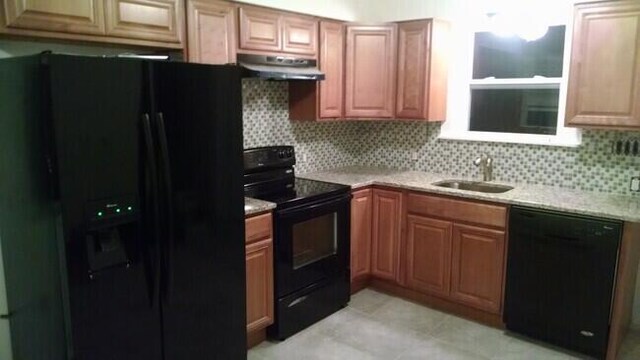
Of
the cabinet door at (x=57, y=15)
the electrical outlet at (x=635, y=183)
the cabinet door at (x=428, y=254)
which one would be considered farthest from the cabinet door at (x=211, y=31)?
the electrical outlet at (x=635, y=183)

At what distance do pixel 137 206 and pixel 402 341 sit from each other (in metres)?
1.97

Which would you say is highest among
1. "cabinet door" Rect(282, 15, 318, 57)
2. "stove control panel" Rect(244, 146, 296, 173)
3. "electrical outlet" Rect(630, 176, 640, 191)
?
"cabinet door" Rect(282, 15, 318, 57)

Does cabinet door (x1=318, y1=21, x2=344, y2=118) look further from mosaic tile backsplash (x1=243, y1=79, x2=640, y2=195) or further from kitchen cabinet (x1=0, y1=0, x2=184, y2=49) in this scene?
kitchen cabinet (x1=0, y1=0, x2=184, y2=49)

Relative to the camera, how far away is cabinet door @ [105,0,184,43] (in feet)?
8.09

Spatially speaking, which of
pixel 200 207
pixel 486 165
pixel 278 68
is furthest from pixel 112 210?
pixel 486 165

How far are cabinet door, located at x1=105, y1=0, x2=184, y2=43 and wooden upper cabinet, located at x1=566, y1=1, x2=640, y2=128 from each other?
2.42 m

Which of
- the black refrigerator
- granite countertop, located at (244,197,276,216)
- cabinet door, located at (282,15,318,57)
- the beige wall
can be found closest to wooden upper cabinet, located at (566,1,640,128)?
cabinet door, located at (282,15,318,57)

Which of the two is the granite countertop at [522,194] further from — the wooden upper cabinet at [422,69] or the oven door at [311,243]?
the wooden upper cabinet at [422,69]

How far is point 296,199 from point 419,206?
3.27ft

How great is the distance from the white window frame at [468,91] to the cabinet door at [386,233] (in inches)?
31.3

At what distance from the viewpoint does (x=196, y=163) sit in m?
2.25

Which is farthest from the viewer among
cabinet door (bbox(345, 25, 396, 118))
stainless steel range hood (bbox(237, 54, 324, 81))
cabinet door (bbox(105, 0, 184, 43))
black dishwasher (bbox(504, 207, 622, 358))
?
cabinet door (bbox(345, 25, 396, 118))

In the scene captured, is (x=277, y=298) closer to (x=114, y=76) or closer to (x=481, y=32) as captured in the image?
(x=114, y=76)

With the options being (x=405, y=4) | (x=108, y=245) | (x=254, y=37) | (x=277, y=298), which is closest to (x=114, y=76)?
(x=108, y=245)
